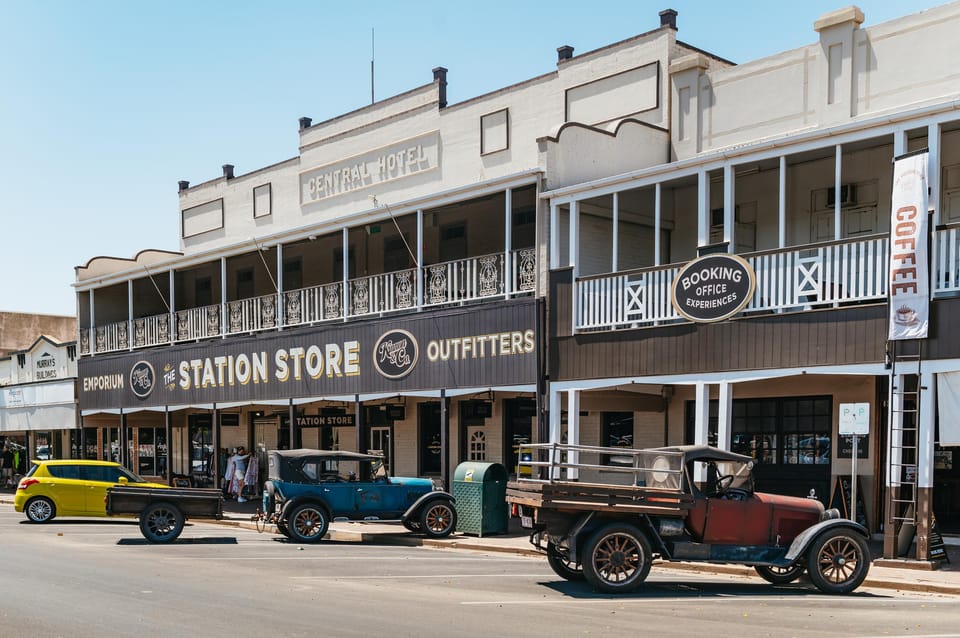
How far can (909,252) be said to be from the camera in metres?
14.7

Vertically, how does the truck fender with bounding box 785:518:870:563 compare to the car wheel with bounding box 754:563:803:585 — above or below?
above

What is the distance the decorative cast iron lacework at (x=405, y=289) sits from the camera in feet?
77.0

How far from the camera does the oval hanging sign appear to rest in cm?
1697

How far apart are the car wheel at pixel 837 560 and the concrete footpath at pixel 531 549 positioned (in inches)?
39.5

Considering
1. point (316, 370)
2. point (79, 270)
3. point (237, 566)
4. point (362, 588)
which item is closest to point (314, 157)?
point (316, 370)

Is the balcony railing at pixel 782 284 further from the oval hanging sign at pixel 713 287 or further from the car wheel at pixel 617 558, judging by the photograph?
the car wheel at pixel 617 558

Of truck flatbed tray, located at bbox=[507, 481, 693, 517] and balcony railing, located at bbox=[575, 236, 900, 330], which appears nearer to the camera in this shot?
truck flatbed tray, located at bbox=[507, 481, 693, 517]

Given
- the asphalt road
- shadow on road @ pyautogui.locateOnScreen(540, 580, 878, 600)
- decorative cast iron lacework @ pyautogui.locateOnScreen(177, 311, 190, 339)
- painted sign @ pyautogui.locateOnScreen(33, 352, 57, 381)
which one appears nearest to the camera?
the asphalt road

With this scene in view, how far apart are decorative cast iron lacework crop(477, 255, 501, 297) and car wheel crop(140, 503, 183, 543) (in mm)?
7331

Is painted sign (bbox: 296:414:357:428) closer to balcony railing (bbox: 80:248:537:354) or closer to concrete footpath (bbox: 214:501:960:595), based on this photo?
balcony railing (bbox: 80:248:537:354)

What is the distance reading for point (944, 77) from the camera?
1703 centimetres

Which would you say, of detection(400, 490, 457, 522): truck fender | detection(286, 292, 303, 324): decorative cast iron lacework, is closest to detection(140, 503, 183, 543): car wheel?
detection(400, 490, 457, 522): truck fender

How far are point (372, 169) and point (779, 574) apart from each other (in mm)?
16827

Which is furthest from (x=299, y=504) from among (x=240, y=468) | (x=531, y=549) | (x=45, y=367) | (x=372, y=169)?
(x=45, y=367)
